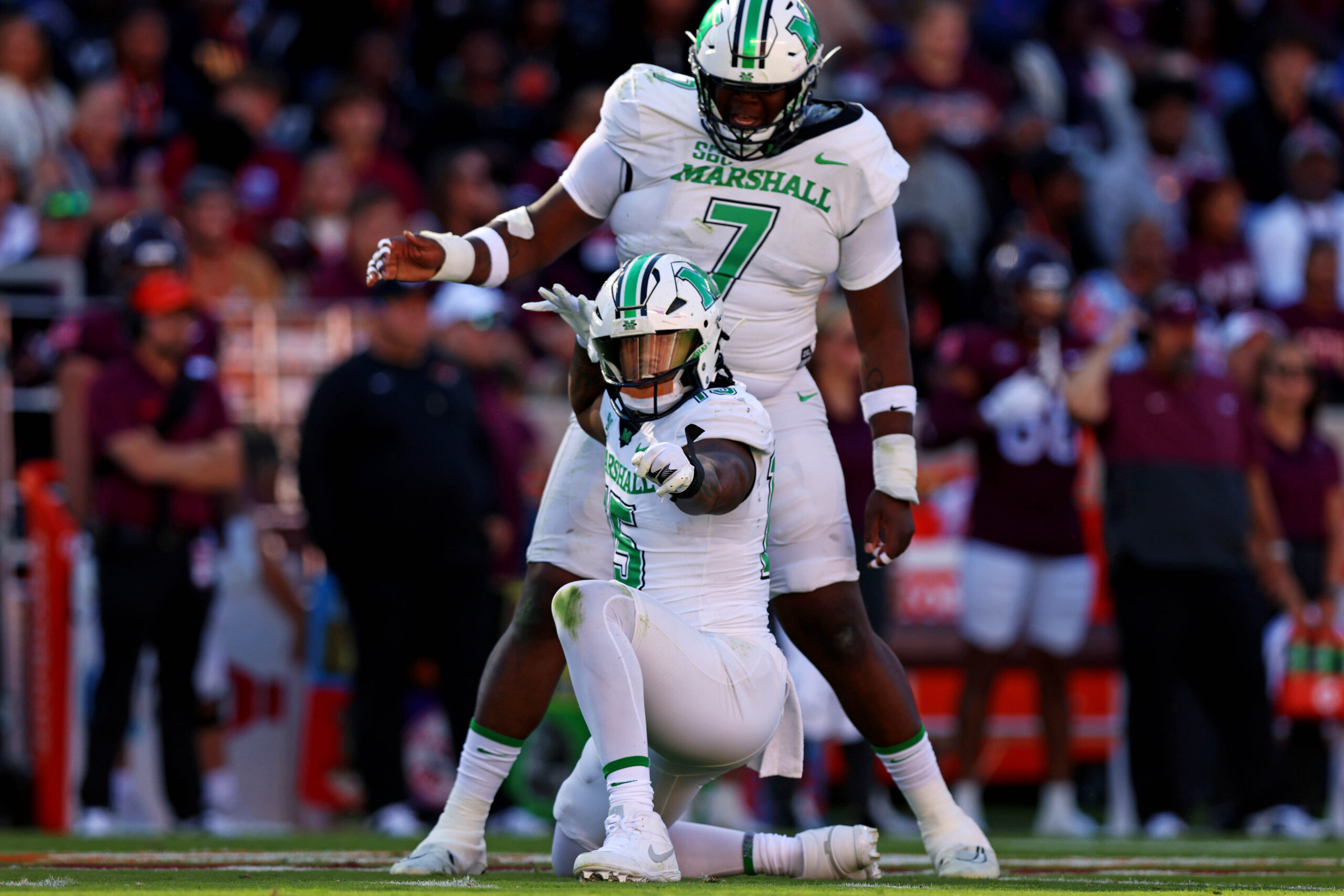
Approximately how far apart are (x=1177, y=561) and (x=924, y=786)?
138 inches

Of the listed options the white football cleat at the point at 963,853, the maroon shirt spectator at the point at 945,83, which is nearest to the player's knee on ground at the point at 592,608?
the white football cleat at the point at 963,853

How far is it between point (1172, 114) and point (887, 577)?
5600 mm

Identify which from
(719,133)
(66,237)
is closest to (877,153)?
(719,133)

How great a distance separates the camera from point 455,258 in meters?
4.70

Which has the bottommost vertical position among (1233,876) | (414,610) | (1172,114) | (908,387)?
(1233,876)

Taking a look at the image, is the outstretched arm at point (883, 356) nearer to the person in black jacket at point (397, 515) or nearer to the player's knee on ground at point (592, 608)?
the player's knee on ground at point (592, 608)

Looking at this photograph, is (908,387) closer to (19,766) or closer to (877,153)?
(877,153)

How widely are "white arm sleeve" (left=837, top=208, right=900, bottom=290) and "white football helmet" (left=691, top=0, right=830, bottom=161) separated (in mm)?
310

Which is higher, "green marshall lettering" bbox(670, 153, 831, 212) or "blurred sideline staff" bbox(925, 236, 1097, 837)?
"green marshall lettering" bbox(670, 153, 831, 212)

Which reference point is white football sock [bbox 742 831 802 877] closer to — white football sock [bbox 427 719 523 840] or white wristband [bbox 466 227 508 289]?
white football sock [bbox 427 719 523 840]

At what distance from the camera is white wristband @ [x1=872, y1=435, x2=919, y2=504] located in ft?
16.1

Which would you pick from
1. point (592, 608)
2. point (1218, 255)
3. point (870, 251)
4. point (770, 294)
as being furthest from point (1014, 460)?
point (592, 608)

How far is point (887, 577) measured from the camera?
773cm

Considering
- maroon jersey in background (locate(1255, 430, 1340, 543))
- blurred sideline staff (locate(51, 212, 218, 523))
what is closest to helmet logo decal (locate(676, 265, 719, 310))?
blurred sideline staff (locate(51, 212, 218, 523))
